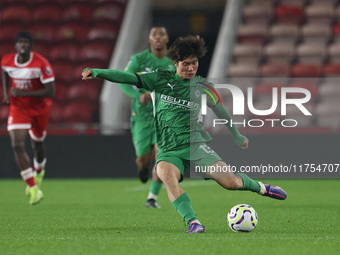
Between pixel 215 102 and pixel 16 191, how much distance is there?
5721 mm

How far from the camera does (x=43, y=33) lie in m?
17.6

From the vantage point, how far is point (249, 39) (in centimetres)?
1673

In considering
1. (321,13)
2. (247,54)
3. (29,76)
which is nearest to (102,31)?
(247,54)

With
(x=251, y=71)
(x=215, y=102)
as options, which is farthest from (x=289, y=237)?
(x=251, y=71)

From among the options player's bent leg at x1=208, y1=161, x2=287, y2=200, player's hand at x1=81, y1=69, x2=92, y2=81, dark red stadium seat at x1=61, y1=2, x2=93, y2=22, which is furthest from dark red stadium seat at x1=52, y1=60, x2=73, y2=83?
player's hand at x1=81, y1=69, x2=92, y2=81

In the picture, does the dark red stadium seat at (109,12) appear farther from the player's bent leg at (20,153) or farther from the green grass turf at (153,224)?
the player's bent leg at (20,153)

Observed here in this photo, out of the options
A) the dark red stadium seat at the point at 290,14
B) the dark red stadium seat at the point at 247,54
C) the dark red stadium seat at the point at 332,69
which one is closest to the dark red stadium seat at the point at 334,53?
the dark red stadium seat at the point at 332,69

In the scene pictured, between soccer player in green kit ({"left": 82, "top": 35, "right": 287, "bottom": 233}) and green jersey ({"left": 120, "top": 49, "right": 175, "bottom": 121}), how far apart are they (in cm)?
253

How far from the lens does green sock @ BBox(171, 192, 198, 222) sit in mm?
5855

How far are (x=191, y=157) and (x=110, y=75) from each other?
0.94 metres

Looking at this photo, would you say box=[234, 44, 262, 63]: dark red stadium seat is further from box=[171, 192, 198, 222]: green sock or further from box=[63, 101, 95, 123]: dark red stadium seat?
box=[171, 192, 198, 222]: green sock

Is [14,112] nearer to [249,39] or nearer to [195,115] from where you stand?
[195,115]

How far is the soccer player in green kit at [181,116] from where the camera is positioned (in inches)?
239

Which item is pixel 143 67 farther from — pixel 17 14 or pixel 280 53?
pixel 17 14
